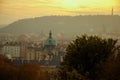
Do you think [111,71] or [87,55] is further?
[87,55]

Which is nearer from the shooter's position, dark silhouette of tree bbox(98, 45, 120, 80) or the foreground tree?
dark silhouette of tree bbox(98, 45, 120, 80)

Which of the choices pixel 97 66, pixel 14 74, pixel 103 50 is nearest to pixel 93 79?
pixel 97 66

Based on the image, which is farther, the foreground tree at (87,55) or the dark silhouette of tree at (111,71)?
the foreground tree at (87,55)

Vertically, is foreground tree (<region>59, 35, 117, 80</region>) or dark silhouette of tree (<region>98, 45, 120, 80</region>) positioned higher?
foreground tree (<region>59, 35, 117, 80</region>)

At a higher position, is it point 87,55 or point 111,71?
point 87,55

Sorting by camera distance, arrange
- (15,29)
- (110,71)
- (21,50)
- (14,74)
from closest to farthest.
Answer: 1. (110,71)
2. (14,74)
3. (21,50)
4. (15,29)

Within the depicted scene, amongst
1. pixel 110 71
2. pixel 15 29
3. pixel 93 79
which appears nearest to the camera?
pixel 110 71

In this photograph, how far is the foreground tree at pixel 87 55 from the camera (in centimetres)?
939

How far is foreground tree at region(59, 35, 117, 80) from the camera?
9395 millimetres

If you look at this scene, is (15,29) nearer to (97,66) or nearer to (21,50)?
(21,50)

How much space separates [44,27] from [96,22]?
7980 millimetres

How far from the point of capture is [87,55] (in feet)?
31.8

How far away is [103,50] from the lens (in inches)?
387

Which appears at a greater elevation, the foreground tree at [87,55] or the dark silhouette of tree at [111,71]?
the foreground tree at [87,55]
